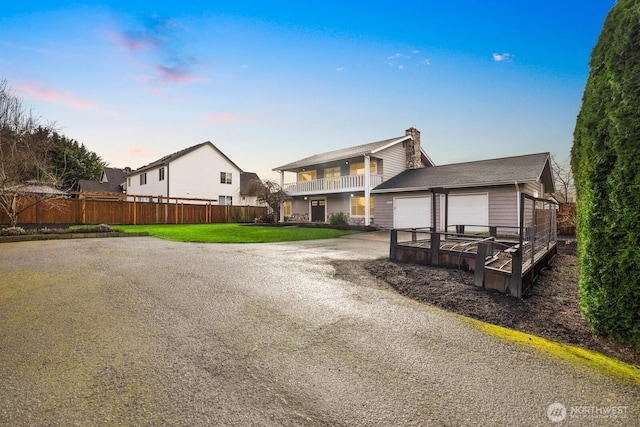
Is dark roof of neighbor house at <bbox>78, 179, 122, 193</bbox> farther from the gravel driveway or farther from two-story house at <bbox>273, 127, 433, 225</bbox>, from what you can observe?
the gravel driveway

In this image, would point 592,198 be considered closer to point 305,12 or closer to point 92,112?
point 305,12

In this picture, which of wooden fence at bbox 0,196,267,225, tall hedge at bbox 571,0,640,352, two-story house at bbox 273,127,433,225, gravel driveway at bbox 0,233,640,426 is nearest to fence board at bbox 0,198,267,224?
wooden fence at bbox 0,196,267,225

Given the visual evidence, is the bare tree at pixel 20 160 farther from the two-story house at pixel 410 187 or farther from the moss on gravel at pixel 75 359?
the two-story house at pixel 410 187

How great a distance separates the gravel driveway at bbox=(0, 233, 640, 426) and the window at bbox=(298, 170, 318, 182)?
21.0m

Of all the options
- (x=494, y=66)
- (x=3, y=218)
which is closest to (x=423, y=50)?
(x=494, y=66)

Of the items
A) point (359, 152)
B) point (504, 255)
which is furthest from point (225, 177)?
point (504, 255)

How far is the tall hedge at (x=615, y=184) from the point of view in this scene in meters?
2.66

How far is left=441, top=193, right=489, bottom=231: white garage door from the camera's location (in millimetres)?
15031

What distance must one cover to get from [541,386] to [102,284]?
6114mm

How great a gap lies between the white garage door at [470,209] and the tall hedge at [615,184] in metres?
12.7

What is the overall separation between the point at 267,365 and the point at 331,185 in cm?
1951

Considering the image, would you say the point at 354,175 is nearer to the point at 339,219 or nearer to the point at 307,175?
the point at 339,219

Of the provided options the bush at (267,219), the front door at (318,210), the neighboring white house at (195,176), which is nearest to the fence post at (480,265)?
the front door at (318,210)

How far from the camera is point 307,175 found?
84.0 feet
